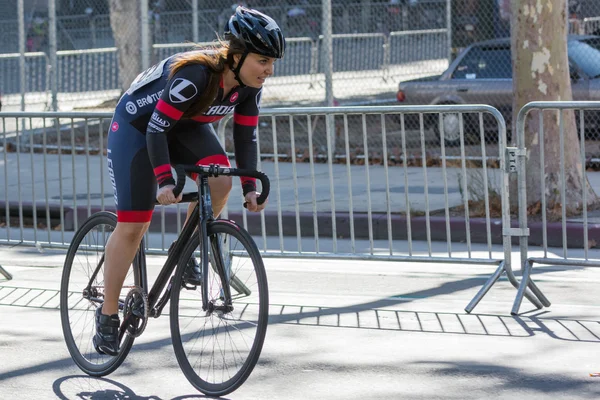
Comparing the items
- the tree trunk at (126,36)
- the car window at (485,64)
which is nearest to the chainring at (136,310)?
the car window at (485,64)

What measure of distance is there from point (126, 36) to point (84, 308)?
14.0 meters

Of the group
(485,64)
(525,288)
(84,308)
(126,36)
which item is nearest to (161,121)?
(84,308)

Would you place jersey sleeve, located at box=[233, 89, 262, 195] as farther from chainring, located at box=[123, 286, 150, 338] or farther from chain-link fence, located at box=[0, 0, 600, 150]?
chain-link fence, located at box=[0, 0, 600, 150]

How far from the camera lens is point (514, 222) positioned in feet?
31.2

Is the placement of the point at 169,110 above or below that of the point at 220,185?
above

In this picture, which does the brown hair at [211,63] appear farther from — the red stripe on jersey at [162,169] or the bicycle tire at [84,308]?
the bicycle tire at [84,308]

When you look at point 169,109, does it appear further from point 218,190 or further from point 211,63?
point 218,190

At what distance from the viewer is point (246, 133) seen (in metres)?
5.25

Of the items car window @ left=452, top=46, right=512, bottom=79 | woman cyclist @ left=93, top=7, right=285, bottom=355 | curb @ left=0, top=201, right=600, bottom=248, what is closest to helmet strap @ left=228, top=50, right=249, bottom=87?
woman cyclist @ left=93, top=7, right=285, bottom=355

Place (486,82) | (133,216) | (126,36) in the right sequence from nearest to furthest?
(133,216)
(486,82)
(126,36)

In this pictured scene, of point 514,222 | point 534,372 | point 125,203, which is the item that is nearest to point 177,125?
point 125,203

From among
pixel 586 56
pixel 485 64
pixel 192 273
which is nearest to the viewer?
pixel 192 273

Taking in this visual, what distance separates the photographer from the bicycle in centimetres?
482

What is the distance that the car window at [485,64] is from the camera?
15484mm
